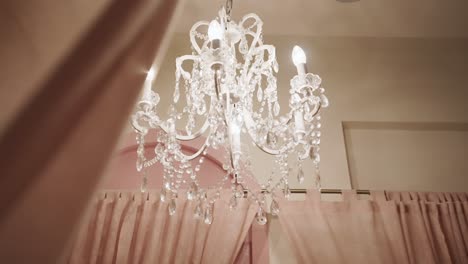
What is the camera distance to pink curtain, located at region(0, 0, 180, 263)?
162 millimetres

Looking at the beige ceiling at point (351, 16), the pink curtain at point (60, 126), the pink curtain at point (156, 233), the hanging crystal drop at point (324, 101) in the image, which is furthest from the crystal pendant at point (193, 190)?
the beige ceiling at point (351, 16)

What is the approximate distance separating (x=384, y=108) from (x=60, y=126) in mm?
2465

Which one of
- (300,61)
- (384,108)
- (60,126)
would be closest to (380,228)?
(384,108)

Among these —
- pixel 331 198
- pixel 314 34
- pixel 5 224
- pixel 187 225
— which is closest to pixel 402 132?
pixel 331 198

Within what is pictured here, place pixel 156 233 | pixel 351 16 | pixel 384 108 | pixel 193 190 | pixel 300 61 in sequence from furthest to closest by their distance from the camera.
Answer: pixel 351 16
pixel 384 108
pixel 156 233
pixel 300 61
pixel 193 190

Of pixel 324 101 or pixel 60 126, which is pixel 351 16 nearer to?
pixel 324 101

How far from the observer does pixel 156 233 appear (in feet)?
5.99

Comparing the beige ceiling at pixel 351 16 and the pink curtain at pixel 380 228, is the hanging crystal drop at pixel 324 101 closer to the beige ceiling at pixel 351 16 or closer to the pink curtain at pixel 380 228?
the pink curtain at pixel 380 228

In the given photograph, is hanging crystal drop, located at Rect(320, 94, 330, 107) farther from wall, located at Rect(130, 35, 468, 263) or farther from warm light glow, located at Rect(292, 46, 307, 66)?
wall, located at Rect(130, 35, 468, 263)

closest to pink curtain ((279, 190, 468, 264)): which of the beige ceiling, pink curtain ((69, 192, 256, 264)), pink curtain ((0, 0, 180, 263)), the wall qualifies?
the wall

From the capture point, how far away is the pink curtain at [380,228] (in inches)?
72.1

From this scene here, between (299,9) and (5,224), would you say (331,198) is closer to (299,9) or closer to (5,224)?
(299,9)

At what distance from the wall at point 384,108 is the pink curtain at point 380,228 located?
0.14 m

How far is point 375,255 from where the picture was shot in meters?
1.83
